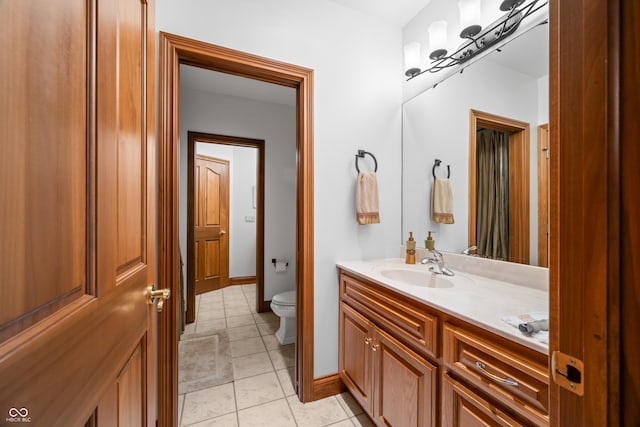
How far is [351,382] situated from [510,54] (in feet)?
6.66

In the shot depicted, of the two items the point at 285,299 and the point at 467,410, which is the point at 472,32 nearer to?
the point at 467,410

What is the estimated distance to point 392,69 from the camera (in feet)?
6.24

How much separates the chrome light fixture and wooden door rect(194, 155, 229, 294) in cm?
308

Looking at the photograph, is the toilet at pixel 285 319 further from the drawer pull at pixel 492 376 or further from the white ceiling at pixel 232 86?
the white ceiling at pixel 232 86

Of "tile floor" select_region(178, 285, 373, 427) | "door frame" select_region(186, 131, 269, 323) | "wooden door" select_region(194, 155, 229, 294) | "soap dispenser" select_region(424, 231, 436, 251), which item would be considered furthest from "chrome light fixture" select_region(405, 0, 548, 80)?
"wooden door" select_region(194, 155, 229, 294)

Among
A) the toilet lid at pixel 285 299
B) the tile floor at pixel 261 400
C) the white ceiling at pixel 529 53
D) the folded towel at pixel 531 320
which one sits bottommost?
the tile floor at pixel 261 400

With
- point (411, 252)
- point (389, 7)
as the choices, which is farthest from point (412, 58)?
point (411, 252)

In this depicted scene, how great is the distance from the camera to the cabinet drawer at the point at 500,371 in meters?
0.65

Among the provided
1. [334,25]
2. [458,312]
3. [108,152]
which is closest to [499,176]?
[458,312]

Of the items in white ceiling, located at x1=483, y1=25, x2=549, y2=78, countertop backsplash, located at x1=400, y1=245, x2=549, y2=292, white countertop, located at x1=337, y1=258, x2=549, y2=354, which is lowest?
white countertop, located at x1=337, y1=258, x2=549, y2=354

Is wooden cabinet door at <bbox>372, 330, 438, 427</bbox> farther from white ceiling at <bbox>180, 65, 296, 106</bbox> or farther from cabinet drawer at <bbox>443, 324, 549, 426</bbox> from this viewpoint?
white ceiling at <bbox>180, 65, 296, 106</bbox>

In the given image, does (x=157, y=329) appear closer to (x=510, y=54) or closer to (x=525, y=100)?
(x=525, y=100)

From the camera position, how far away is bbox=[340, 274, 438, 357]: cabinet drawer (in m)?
0.98

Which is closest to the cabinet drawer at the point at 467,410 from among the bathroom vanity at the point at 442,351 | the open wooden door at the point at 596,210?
the bathroom vanity at the point at 442,351
